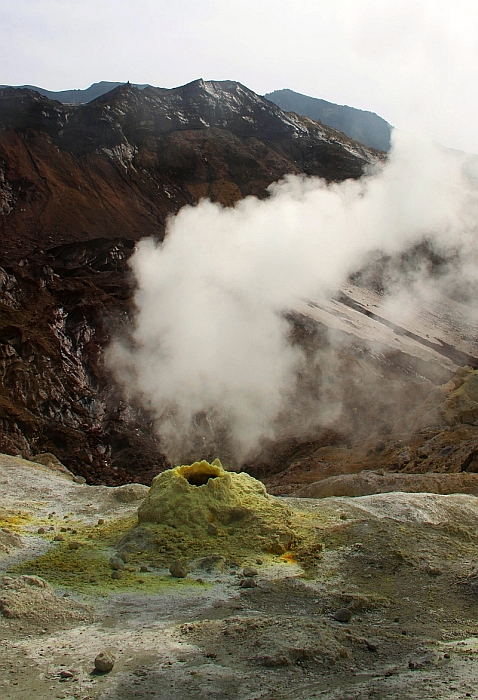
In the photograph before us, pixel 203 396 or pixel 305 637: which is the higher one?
pixel 305 637

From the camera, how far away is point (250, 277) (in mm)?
22125

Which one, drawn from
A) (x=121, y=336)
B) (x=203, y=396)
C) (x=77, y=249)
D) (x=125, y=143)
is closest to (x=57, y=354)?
(x=121, y=336)

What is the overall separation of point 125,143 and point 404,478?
2957cm

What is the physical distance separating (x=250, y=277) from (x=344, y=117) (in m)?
76.5

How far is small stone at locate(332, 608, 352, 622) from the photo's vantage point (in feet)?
15.7

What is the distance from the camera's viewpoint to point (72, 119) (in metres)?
34.0

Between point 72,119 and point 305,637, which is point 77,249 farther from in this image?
point 305,637

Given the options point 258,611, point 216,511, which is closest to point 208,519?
point 216,511

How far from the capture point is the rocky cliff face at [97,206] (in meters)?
15.6

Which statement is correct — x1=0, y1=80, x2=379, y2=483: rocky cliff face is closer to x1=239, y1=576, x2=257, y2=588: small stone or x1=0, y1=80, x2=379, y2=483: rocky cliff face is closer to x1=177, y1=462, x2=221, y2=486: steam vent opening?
x1=177, y1=462, x2=221, y2=486: steam vent opening

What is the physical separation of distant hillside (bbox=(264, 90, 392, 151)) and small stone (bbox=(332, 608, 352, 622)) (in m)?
88.4

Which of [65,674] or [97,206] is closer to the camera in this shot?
[65,674]

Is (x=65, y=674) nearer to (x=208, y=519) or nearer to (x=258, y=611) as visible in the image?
(x=258, y=611)

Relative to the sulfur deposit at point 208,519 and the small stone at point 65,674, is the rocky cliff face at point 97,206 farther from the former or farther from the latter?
the small stone at point 65,674
